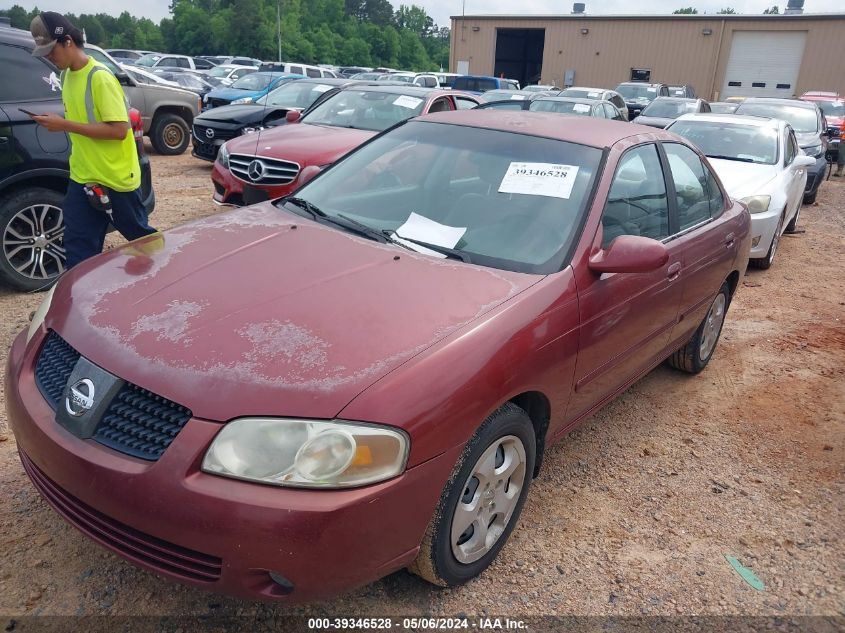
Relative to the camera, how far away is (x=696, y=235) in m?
3.67

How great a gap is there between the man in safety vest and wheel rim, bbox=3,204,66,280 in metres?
Answer: 0.83

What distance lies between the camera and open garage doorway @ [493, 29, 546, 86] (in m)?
41.0

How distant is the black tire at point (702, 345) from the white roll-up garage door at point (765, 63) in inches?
1292

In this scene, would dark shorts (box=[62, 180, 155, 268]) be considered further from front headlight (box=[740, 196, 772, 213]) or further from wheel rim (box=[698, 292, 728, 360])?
front headlight (box=[740, 196, 772, 213])

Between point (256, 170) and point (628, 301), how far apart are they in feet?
16.4

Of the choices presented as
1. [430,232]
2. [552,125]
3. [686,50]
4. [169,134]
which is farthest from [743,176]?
[686,50]

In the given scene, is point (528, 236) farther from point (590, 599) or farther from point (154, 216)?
point (154, 216)

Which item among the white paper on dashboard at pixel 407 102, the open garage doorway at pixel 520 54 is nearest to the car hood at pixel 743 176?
the white paper on dashboard at pixel 407 102

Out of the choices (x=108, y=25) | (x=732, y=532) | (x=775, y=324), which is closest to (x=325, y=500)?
(x=732, y=532)

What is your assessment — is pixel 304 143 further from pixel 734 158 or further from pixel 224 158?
pixel 734 158

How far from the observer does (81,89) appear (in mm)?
3781

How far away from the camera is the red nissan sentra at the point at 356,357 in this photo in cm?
185

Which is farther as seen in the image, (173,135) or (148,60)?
(148,60)

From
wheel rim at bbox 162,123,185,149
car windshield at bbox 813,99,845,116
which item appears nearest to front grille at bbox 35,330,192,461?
wheel rim at bbox 162,123,185,149
